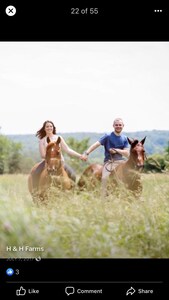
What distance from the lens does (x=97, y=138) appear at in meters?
4.75

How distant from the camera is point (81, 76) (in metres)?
4.58

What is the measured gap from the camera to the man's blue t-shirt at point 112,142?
15.3 feet

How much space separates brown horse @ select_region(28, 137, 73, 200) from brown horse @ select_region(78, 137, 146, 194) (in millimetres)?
144

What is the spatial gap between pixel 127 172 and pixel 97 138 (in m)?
0.42

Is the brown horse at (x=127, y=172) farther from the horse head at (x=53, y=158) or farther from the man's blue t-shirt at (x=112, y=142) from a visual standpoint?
the horse head at (x=53, y=158)

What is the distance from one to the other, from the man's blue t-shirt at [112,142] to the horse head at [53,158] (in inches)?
13.6

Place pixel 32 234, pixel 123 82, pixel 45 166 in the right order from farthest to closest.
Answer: pixel 45 166
pixel 123 82
pixel 32 234
